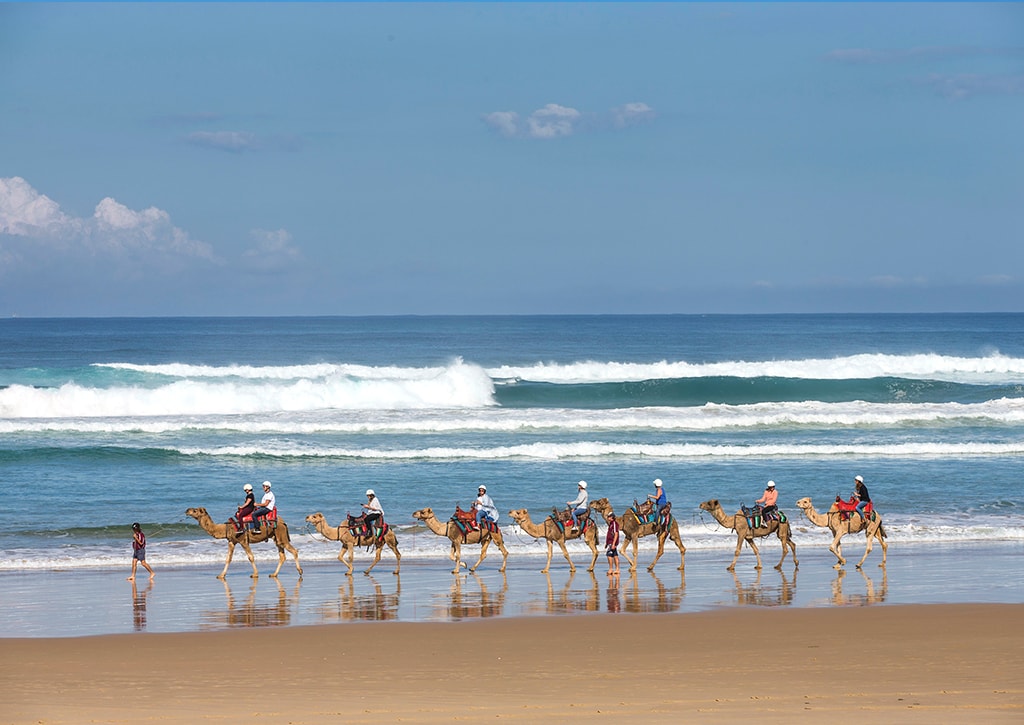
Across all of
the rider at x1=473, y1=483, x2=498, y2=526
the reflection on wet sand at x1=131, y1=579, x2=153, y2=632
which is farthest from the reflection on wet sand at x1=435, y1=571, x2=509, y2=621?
the reflection on wet sand at x1=131, y1=579, x2=153, y2=632

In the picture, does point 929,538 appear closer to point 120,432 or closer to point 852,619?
point 852,619

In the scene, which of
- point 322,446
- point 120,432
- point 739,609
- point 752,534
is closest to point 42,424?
point 120,432

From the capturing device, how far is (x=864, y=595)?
49.2ft

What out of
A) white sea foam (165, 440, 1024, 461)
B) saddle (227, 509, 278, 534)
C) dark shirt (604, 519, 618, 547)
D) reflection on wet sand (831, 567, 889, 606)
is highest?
white sea foam (165, 440, 1024, 461)

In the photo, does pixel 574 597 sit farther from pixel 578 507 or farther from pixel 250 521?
pixel 250 521

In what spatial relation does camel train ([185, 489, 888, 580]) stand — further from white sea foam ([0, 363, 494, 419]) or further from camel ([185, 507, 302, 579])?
white sea foam ([0, 363, 494, 419])

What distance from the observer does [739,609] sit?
1397 centimetres

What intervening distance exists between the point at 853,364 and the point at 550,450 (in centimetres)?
3701

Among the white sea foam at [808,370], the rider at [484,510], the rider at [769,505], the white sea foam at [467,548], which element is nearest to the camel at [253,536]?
the white sea foam at [467,548]

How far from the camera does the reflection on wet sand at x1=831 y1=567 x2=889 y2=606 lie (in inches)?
570

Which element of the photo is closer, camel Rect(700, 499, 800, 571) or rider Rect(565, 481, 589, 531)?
camel Rect(700, 499, 800, 571)

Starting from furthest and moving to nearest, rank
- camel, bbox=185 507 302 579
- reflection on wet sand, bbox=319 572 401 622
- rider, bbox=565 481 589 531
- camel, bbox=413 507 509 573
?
rider, bbox=565 481 589 531, camel, bbox=413 507 509 573, camel, bbox=185 507 302 579, reflection on wet sand, bbox=319 572 401 622

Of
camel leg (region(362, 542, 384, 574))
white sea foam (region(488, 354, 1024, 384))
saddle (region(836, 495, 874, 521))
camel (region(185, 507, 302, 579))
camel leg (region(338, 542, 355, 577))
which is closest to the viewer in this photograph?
camel (region(185, 507, 302, 579))

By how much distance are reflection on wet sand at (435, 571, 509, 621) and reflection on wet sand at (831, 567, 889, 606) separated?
411 cm
